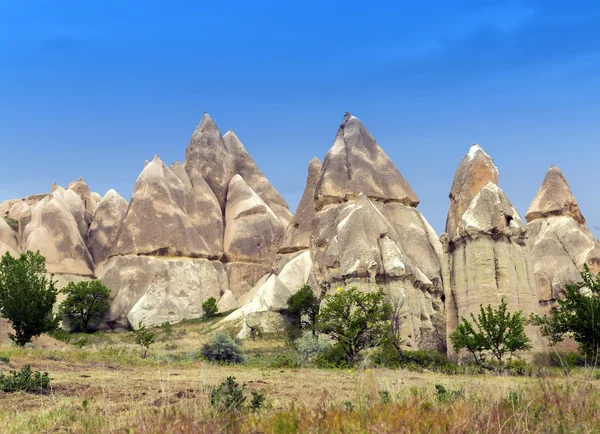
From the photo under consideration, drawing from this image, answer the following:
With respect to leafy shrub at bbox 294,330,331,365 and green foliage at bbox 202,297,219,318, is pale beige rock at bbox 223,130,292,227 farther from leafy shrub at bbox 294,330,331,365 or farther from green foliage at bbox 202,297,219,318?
leafy shrub at bbox 294,330,331,365

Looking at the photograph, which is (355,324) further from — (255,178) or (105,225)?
(255,178)

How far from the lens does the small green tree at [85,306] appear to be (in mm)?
45094

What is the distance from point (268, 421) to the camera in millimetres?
5180

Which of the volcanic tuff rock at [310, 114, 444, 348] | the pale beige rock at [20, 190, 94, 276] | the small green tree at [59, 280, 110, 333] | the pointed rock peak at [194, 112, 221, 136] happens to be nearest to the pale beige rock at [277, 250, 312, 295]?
the volcanic tuff rock at [310, 114, 444, 348]

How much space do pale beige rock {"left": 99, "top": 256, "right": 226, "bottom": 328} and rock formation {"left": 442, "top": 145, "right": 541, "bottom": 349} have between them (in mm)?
23819

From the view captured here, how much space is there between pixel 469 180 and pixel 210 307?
21.0 metres

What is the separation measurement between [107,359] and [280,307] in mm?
21328

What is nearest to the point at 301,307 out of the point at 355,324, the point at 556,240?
the point at 355,324

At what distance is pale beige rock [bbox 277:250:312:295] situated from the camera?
139ft

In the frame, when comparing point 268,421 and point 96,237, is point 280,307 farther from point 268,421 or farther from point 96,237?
point 268,421

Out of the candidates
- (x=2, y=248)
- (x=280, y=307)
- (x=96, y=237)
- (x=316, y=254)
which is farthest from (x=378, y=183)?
(x=2, y=248)

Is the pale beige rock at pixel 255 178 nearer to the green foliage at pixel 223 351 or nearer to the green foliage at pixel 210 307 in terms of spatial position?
the green foliage at pixel 210 307

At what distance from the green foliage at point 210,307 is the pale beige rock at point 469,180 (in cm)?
1875

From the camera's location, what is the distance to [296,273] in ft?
142
